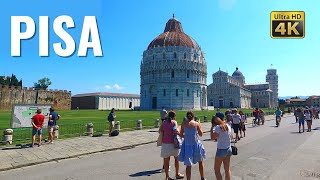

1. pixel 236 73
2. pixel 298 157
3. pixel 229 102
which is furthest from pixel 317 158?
pixel 236 73

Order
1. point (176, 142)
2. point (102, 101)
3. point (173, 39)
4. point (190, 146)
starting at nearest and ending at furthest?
1. point (190, 146)
2. point (176, 142)
3. point (173, 39)
4. point (102, 101)

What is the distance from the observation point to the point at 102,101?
107625 millimetres

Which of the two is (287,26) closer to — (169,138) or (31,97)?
(169,138)

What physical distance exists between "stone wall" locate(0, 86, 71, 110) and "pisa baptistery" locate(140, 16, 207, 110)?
25296 millimetres

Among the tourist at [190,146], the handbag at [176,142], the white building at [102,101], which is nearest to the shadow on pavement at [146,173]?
the handbag at [176,142]

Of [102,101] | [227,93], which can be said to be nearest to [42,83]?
[102,101]

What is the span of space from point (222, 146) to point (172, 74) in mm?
89213

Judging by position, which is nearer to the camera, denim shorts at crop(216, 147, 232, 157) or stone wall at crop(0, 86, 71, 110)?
denim shorts at crop(216, 147, 232, 157)

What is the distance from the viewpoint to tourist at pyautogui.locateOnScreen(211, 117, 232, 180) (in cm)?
665

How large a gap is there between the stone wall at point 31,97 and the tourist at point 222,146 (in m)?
64.2

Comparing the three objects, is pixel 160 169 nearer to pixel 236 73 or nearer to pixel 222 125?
pixel 222 125

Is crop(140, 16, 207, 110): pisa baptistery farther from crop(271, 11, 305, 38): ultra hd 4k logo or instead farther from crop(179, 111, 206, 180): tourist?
crop(179, 111, 206, 180): tourist

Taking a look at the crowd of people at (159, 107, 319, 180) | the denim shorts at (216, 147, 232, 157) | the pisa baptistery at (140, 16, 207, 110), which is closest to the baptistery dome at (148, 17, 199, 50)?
the pisa baptistery at (140, 16, 207, 110)

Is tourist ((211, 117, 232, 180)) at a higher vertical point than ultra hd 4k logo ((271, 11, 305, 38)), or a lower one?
lower
